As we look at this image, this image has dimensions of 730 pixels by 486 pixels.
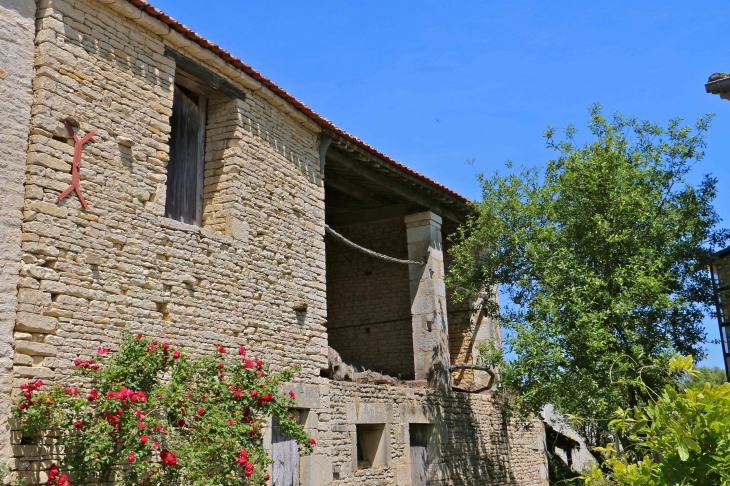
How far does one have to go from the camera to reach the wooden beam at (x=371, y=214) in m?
13.4

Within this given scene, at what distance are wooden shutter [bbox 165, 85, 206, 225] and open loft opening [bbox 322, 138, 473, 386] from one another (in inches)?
100

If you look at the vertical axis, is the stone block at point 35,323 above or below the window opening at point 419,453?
above

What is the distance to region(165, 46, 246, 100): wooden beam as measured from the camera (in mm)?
8338

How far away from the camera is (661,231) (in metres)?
10.0

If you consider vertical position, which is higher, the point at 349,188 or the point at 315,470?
the point at 349,188

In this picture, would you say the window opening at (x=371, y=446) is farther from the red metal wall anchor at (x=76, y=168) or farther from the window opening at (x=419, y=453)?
the red metal wall anchor at (x=76, y=168)

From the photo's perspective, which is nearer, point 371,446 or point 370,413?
point 370,413

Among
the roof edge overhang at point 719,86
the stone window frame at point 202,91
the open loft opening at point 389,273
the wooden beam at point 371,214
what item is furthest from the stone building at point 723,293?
the stone window frame at point 202,91

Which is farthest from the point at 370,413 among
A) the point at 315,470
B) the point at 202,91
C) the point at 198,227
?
the point at 202,91

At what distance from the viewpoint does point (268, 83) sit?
9.43 m

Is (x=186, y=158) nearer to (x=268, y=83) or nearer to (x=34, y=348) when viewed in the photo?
(x=268, y=83)

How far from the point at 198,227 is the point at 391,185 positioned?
4.86 m

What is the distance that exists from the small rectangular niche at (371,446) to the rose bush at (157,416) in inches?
118

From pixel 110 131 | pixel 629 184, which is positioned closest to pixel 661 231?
pixel 629 184
